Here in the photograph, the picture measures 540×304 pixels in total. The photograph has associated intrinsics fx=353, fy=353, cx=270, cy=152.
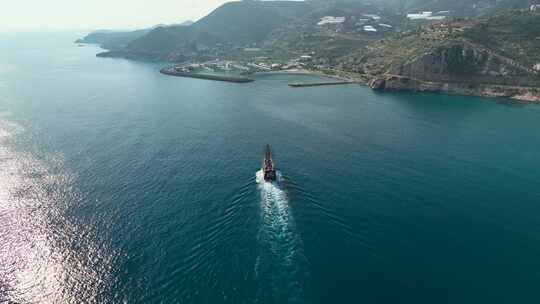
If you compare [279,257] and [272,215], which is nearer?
[279,257]

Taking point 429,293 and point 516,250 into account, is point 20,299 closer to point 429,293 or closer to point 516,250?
point 429,293

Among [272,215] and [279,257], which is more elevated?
[272,215]

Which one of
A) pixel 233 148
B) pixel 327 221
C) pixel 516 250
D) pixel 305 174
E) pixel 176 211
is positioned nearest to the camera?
pixel 516 250

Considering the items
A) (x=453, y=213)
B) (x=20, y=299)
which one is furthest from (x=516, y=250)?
(x=20, y=299)

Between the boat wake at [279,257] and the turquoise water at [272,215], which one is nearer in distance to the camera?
the boat wake at [279,257]

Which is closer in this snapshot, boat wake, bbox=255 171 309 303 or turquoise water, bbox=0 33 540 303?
boat wake, bbox=255 171 309 303
